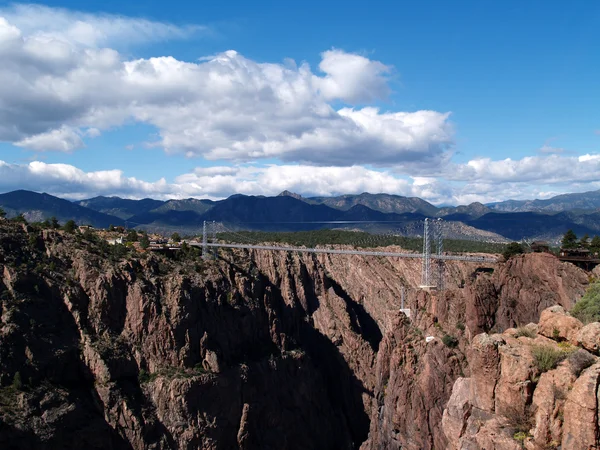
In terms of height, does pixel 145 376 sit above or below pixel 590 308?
below

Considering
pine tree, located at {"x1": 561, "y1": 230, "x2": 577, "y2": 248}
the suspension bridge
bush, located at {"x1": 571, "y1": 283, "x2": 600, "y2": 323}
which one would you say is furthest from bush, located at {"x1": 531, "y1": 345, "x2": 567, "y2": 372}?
pine tree, located at {"x1": 561, "y1": 230, "x2": 577, "y2": 248}

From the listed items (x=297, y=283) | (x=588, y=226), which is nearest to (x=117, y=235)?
(x=297, y=283)

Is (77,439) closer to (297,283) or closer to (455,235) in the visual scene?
(297,283)

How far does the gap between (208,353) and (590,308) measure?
1565 inches

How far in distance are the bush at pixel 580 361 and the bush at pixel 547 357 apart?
72 centimetres

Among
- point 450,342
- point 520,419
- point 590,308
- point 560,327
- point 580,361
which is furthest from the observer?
point 450,342

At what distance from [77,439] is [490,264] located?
180ft

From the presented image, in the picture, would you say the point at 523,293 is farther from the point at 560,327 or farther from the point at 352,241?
the point at 352,241

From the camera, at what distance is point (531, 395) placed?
17406mm

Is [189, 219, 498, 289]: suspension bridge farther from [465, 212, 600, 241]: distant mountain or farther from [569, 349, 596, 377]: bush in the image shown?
[465, 212, 600, 241]: distant mountain

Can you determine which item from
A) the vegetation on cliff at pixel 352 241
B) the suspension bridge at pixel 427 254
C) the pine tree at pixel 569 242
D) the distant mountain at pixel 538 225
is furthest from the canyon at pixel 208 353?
the distant mountain at pixel 538 225

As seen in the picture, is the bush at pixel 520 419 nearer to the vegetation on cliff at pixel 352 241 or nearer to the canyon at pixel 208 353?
the canyon at pixel 208 353

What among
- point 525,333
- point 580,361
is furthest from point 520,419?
point 525,333

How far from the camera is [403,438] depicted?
50.5 meters
